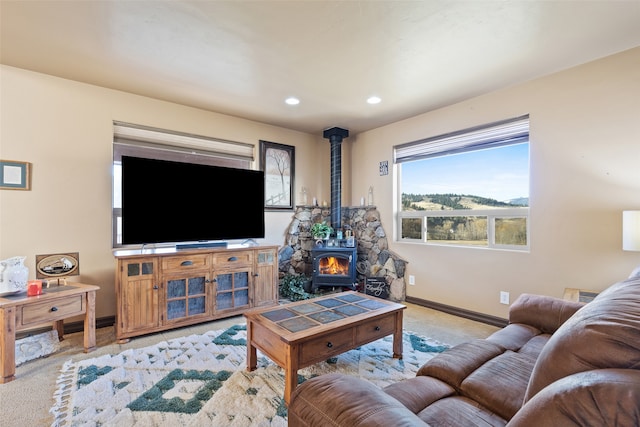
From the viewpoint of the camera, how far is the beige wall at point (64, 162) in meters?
2.73

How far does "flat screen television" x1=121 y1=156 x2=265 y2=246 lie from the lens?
2996mm

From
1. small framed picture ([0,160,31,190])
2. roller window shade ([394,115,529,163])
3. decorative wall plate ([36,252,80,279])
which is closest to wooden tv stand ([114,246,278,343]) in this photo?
decorative wall plate ([36,252,80,279])

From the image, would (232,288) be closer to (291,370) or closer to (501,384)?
(291,370)

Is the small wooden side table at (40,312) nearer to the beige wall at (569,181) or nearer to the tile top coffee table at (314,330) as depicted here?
the tile top coffee table at (314,330)

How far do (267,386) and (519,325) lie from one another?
1.78 metres

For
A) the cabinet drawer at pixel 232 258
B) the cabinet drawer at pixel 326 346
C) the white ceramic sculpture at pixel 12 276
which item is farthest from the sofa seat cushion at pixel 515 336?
the white ceramic sculpture at pixel 12 276

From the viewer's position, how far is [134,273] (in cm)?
282

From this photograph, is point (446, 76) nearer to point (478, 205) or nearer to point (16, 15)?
point (478, 205)

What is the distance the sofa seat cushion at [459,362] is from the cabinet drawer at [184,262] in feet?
8.15

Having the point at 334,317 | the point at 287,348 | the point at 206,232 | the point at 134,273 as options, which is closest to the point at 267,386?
the point at 287,348

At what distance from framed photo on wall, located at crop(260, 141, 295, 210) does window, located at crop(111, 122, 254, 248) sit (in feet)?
0.80

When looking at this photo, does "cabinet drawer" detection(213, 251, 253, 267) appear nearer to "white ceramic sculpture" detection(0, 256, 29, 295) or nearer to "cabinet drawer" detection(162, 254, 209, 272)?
"cabinet drawer" detection(162, 254, 209, 272)

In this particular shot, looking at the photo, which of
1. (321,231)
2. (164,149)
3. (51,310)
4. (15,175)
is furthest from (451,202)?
(15,175)

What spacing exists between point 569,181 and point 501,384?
7.65 feet
